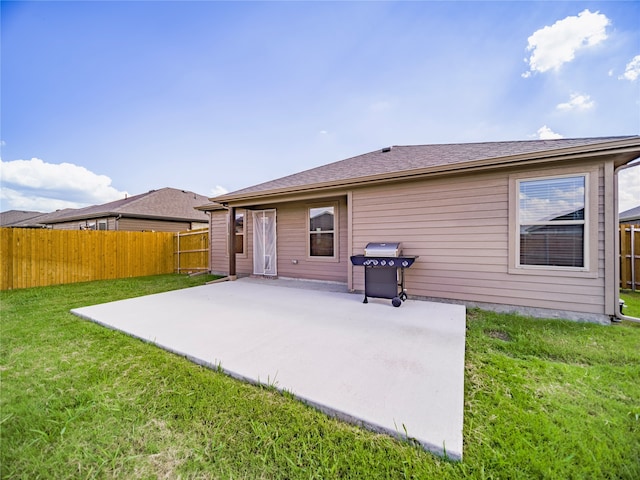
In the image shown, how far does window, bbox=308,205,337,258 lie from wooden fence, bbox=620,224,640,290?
7144 mm

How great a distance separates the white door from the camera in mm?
8297

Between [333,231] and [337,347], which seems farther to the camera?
[333,231]

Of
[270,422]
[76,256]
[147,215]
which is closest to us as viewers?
[270,422]

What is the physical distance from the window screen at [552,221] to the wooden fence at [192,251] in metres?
9.97

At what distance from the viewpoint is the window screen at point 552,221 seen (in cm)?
395

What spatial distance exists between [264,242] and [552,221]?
7.06 meters

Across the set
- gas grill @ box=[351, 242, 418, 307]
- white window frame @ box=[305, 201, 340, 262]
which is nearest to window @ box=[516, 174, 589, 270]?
gas grill @ box=[351, 242, 418, 307]

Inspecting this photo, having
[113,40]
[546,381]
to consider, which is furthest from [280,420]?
[113,40]

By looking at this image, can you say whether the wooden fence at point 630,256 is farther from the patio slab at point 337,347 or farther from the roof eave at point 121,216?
the roof eave at point 121,216

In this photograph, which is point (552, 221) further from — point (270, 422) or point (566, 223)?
point (270, 422)

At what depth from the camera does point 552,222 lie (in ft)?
13.5

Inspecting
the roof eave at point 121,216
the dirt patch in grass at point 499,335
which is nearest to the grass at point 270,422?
the dirt patch in grass at point 499,335

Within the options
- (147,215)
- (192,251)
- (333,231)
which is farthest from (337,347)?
(147,215)

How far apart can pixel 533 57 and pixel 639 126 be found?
192 inches
